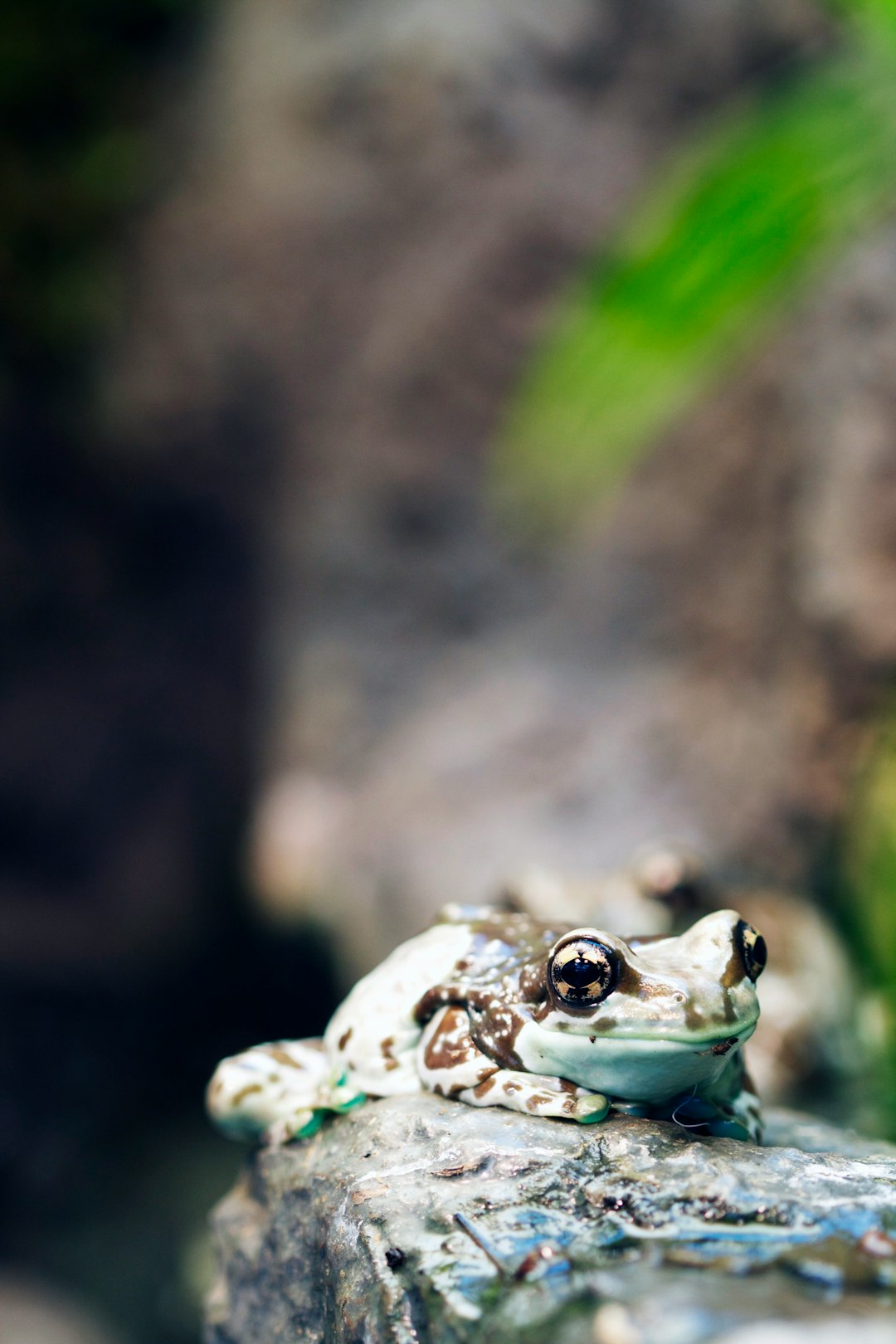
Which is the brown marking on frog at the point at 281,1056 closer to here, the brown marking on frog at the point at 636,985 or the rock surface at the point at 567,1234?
the rock surface at the point at 567,1234

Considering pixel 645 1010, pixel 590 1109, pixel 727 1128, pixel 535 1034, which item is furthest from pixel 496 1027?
pixel 727 1128

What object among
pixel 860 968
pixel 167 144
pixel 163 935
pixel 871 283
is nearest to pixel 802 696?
pixel 860 968

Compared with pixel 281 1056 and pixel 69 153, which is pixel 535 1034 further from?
pixel 69 153

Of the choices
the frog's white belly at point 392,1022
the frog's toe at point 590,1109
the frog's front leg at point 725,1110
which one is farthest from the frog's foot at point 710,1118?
the frog's white belly at point 392,1022

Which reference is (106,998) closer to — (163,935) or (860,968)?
(163,935)

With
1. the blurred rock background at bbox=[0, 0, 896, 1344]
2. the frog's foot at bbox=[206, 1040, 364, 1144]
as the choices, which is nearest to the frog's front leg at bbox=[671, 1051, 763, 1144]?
the frog's foot at bbox=[206, 1040, 364, 1144]

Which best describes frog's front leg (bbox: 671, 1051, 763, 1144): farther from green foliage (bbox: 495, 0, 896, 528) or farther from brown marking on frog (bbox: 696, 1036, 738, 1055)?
green foliage (bbox: 495, 0, 896, 528)
